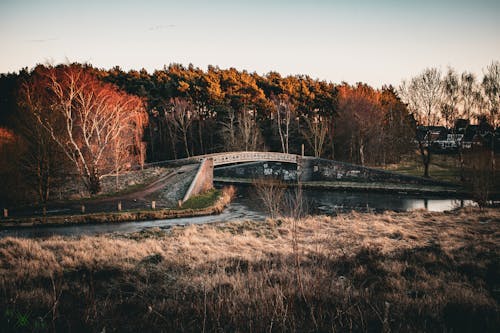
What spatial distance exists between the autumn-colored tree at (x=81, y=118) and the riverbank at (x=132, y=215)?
5.33 meters

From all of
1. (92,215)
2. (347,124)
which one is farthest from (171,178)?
(347,124)

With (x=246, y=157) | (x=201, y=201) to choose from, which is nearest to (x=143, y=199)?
(x=201, y=201)

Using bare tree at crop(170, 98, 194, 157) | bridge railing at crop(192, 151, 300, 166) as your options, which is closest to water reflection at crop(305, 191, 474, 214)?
bridge railing at crop(192, 151, 300, 166)

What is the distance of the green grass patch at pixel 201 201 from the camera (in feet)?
81.6

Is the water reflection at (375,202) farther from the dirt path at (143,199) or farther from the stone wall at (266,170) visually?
the dirt path at (143,199)

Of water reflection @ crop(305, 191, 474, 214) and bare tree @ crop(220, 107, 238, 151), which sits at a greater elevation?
bare tree @ crop(220, 107, 238, 151)

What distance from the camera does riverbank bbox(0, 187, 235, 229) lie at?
18509 millimetres

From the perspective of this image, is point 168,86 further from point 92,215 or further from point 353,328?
point 353,328

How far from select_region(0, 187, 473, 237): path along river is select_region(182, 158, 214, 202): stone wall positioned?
3.70 m

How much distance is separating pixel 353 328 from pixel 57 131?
83.8 ft

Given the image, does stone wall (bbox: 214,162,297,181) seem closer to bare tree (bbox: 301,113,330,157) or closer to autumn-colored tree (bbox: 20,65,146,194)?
bare tree (bbox: 301,113,330,157)

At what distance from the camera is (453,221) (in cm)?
1867

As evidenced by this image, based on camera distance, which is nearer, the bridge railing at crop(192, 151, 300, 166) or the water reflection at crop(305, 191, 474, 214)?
the water reflection at crop(305, 191, 474, 214)

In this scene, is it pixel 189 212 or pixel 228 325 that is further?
pixel 189 212
